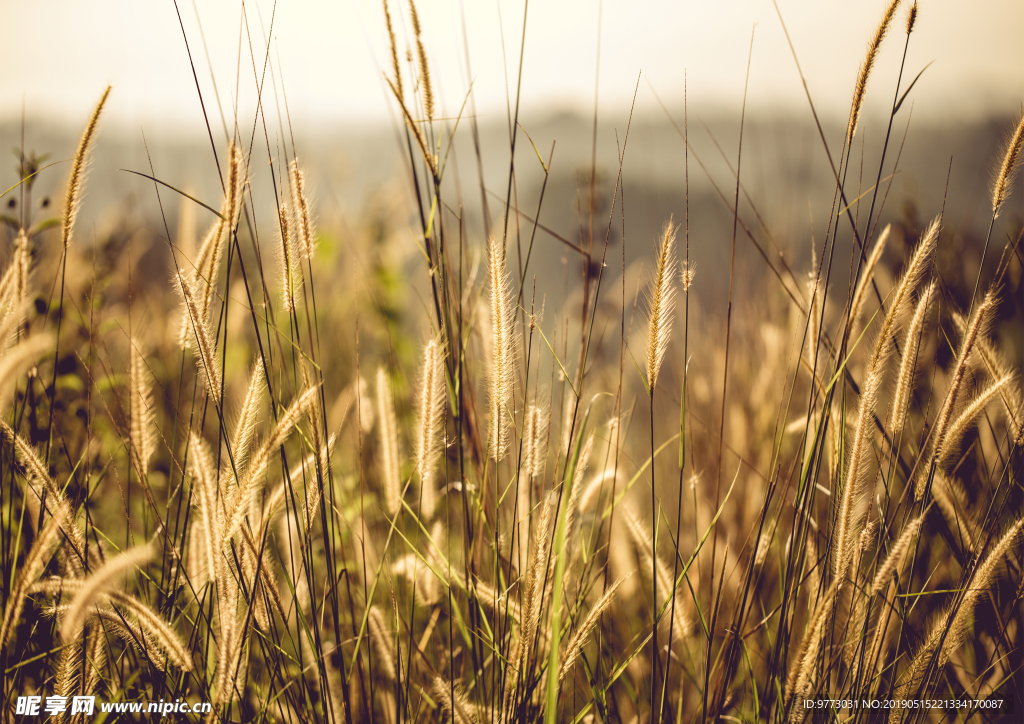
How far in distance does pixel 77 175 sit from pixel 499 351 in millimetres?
642

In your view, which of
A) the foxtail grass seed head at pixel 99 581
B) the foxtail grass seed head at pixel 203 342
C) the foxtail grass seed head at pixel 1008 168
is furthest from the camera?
the foxtail grass seed head at pixel 1008 168

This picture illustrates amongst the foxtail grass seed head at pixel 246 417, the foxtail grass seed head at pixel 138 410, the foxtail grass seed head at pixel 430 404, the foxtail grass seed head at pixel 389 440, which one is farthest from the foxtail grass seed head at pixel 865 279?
the foxtail grass seed head at pixel 138 410

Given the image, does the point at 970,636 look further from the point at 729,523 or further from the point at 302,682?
the point at 302,682

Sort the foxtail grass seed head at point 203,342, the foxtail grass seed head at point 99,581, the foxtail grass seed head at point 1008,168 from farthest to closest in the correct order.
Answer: the foxtail grass seed head at point 1008,168, the foxtail grass seed head at point 203,342, the foxtail grass seed head at point 99,581

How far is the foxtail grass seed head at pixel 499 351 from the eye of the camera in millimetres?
633

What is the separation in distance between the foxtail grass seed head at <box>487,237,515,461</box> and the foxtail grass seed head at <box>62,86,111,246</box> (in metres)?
0.58

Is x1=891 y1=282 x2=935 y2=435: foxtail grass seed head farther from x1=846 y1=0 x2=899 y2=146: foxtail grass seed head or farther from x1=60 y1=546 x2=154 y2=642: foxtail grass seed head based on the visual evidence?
x1=60 y1=546 x2=154 y2=642: foxtail grass seed head

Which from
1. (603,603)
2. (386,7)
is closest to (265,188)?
(386,7)

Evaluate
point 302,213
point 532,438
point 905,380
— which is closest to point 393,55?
point 302,213

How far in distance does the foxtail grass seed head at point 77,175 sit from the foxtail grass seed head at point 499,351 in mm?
582

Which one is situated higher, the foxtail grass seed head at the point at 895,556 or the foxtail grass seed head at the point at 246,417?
the foxtail grass seed head at the point at 246,417

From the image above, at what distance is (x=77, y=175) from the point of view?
685 mm

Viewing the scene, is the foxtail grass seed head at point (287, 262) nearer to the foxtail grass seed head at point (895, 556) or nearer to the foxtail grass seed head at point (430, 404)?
the foxtail grass seed head at point (430, 404)

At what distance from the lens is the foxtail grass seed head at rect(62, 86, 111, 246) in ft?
2.21
